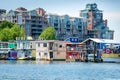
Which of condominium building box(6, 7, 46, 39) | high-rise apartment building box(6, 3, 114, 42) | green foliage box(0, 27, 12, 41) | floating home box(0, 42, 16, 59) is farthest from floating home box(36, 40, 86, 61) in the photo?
high-rise apartment building box(6, 3, 114, 42)

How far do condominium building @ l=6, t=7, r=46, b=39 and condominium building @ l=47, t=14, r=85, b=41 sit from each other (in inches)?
232

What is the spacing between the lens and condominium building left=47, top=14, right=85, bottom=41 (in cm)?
15225

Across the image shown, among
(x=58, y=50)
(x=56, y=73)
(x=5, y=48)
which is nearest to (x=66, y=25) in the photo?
(x=5, y=48)

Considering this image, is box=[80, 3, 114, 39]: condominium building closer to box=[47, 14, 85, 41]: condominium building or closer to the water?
box=[47, 14, 85, 41]: condominium building

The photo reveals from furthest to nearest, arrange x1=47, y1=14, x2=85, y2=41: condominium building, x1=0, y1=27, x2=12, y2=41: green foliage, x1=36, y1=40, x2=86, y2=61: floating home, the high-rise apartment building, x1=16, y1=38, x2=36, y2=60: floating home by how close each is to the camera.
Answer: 1. x1=47, y1=14, x2=85, y2=41: condominium building
2. the high-rise apartment building
3. x1=0, y1=27, x2=12, y2=41: green foliage
4. x1=16, y1=38, x2=36, y2=60: floating home
5. x1=36, y1=40, x2=86, y2=61: floating home

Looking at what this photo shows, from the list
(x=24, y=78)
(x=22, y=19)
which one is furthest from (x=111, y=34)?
(x=24, y=78)

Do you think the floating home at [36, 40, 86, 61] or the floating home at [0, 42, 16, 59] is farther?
the floating home at [0, 42, 16, 59]

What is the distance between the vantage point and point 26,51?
97312 millimetres

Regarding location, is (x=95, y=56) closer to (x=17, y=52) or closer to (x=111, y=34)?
(x=17, y=52)

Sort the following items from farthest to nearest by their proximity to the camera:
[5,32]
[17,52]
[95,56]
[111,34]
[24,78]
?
[111,34], [5,32], [17,52], [95,56], [24,78]

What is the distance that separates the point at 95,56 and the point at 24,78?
4549cm

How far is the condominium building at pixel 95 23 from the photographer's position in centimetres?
17438

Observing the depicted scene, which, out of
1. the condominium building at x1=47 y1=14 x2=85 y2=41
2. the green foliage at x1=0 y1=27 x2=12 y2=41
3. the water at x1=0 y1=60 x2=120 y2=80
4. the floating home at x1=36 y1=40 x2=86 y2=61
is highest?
the condominium building at x1=47 y1=14 x2=85 y2=41

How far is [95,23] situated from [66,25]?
89.1 feet
